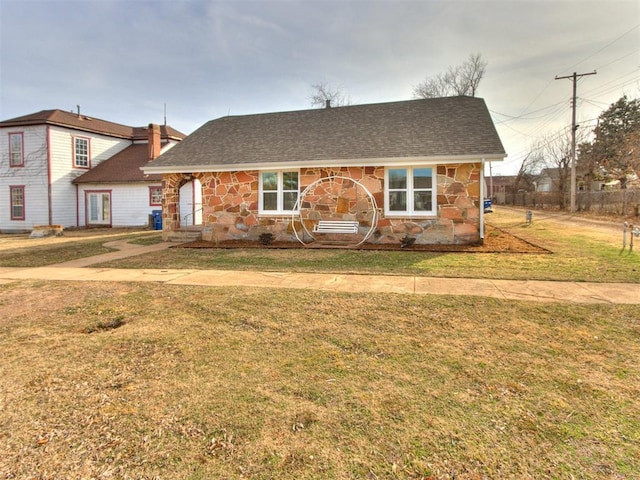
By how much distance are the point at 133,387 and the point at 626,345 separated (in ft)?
15.6

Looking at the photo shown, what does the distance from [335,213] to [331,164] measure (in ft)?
5.39

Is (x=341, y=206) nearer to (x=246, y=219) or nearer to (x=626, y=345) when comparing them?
(x=246, y=219)

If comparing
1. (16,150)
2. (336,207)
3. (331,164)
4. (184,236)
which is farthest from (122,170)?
(336,207)

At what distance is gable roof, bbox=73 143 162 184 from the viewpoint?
2097 cm

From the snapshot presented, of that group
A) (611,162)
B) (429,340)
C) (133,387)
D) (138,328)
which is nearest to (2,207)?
(138,328)

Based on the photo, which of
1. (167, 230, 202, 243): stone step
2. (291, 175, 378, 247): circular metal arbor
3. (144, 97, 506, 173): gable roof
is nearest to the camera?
(144, 97, 506, 173): gable roof

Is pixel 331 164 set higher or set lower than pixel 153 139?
lower

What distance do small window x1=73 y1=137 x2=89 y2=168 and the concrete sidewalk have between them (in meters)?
17.1

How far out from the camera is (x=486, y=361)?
335 cm

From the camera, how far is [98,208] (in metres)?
22.2

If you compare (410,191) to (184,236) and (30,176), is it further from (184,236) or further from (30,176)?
(30,176)

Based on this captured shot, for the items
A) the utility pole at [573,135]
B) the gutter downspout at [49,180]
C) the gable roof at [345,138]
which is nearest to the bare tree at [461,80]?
the utility pole at [573,135]

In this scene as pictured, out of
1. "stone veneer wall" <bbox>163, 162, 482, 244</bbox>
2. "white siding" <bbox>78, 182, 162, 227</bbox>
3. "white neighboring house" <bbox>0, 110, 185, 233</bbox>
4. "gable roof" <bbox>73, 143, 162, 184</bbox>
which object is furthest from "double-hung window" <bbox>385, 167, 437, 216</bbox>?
"white siding" <bbox>78, 182, 162, 227</bbox>

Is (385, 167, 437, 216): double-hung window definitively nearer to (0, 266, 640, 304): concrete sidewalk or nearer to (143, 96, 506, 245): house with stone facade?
(143, 96, 506, 245): house with stone facade
